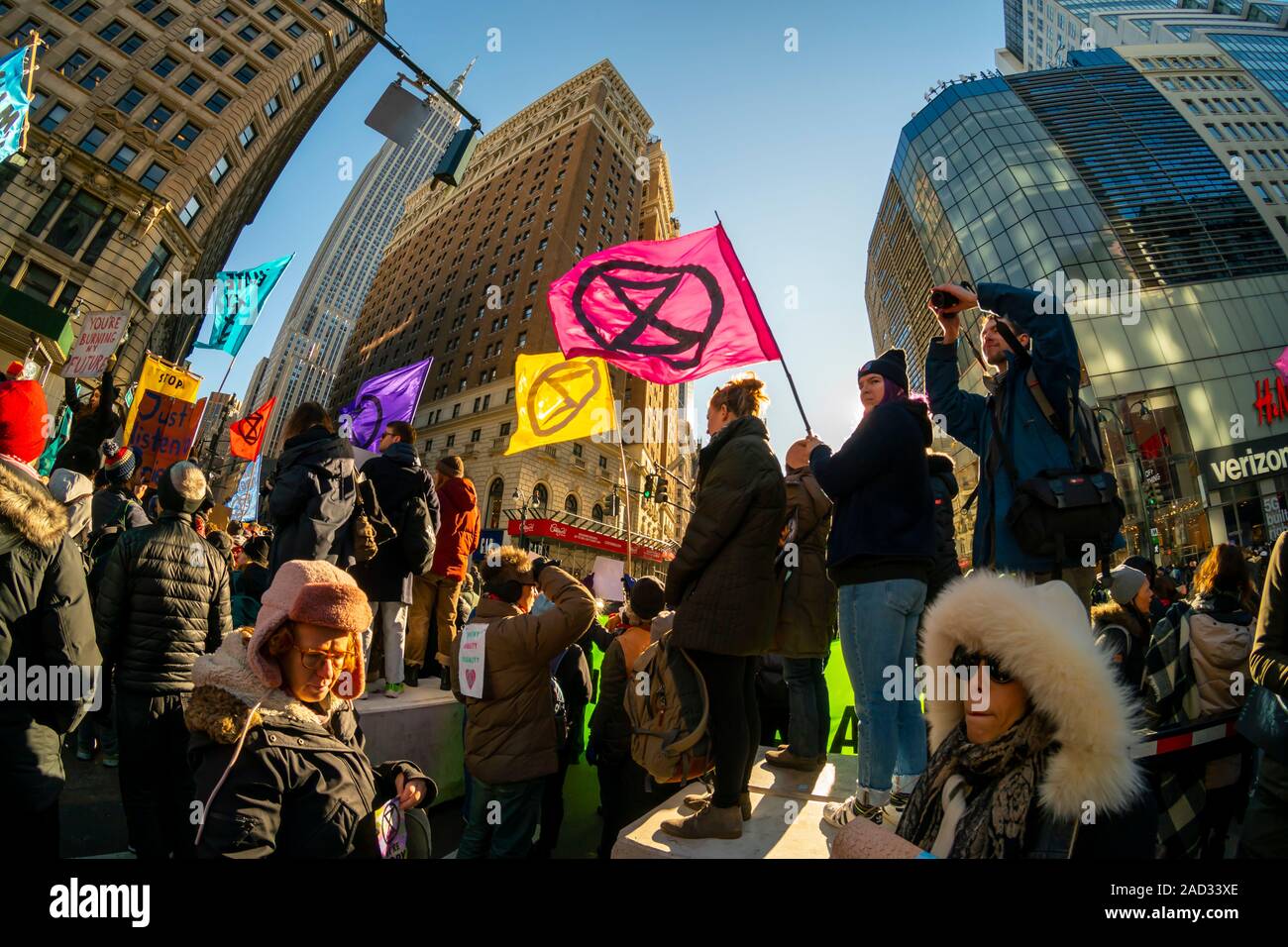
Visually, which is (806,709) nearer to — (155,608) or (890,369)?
Result: (890,369)

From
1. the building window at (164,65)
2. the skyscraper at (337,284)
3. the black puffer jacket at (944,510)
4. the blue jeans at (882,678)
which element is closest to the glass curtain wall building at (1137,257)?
the black puffer jacket at (944,510)

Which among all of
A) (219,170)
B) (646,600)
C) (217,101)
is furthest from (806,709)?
(217,101)

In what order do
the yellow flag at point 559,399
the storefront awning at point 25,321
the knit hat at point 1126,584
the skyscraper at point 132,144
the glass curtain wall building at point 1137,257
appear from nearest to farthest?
the knit hat at point 1126,584 → the yellow flag at point 559,399 → the storefront awning at point 25,321 → the skyscraper at point 132,144 → the glass curtain wall building at point 1137,257

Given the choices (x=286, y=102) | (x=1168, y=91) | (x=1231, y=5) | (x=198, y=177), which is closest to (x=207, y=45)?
(x=286, y=102)

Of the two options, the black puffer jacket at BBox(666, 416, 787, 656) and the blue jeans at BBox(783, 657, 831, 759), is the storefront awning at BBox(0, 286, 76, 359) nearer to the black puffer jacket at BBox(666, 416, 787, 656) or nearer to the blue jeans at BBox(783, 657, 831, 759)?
the black puffer jacket at BBox(666, 416, 787, 656)

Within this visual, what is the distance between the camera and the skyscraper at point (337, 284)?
117688 mm

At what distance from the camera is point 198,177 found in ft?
92.9

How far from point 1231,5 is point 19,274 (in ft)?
384

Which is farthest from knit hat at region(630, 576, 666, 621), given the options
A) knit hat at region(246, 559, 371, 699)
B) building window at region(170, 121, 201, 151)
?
building window at region(170, 121, 201, 151)

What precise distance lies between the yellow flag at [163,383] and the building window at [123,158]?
56.2 ft

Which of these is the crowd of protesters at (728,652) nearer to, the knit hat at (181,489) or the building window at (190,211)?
the knit hat at (181,489)

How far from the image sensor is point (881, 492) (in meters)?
2.80
